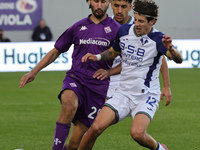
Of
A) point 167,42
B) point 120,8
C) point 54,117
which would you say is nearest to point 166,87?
point 167,42

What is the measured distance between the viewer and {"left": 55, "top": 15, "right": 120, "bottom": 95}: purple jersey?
21.9ft

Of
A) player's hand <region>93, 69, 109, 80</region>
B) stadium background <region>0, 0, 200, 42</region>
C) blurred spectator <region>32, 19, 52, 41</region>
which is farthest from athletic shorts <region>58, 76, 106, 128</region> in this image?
stadium background <region>0, 0, 200, 42</region>

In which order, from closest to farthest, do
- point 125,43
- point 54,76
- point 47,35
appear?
1. point 125,43
2. point 54,76
3. point 47,35

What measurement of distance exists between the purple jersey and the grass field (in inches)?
56.3

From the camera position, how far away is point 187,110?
11.2m

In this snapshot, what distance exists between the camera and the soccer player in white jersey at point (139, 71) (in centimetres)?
629

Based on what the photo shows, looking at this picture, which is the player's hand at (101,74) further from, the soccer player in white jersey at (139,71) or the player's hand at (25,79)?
the player's hand at (25,79)

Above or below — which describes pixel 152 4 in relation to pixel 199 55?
above

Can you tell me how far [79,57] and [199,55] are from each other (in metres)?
12.5

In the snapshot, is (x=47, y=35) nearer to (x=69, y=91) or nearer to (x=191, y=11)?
(x=191, y=11)

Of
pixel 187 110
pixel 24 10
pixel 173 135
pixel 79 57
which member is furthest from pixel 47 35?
pixel 79 57

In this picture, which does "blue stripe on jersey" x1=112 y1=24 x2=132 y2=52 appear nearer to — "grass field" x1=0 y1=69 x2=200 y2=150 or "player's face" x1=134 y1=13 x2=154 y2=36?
"player's face" x1=134 y1=13 x2=154 y2=36

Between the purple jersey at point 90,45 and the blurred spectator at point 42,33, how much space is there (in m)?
14.9

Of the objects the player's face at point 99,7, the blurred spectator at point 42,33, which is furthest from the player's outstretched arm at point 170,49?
the blurred spectator at point 42,33
